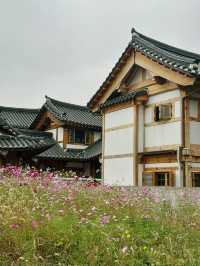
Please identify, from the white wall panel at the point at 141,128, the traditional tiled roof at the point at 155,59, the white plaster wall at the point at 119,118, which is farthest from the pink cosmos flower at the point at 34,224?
the white plaster wall at the point at 119,118

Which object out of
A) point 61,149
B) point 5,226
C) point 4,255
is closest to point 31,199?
point 5,226

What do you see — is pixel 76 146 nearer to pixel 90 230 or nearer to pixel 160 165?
pixel 160 165

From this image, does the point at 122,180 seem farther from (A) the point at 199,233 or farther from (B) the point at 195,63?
(A) the point at 199,233

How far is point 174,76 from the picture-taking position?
59.5ft

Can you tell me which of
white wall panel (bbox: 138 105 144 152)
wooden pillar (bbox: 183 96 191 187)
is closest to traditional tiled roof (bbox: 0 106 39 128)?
white wall panel (bbox: 138 105 144 152)

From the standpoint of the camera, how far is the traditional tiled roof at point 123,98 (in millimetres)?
19906

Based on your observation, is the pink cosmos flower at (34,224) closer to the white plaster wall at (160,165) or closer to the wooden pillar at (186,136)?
the wooden pillar at (186,136)

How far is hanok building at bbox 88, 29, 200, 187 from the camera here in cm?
1797

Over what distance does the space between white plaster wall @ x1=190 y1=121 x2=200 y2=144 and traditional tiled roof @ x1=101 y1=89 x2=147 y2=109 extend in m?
2.89

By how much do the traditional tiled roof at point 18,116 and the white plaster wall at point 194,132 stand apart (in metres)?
23.9

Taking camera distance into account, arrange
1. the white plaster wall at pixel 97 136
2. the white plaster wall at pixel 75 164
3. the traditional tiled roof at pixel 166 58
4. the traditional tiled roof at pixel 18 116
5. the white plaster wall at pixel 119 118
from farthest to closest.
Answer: the traditional tiled roof at pixel 18 116 < the white plaster wall at pixel 97 136 < the white plaster wall at pixel 75 164 < the white plaster wall at pixel 119 118 < the traditional tiled roof at pixel 166 58

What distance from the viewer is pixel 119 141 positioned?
21031 mm

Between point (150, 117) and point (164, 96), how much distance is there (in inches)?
52.2

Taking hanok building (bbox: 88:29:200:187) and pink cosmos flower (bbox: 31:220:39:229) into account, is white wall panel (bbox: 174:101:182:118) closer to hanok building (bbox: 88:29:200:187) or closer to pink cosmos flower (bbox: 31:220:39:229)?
hanok building (bbox: 88:29:200:187)
